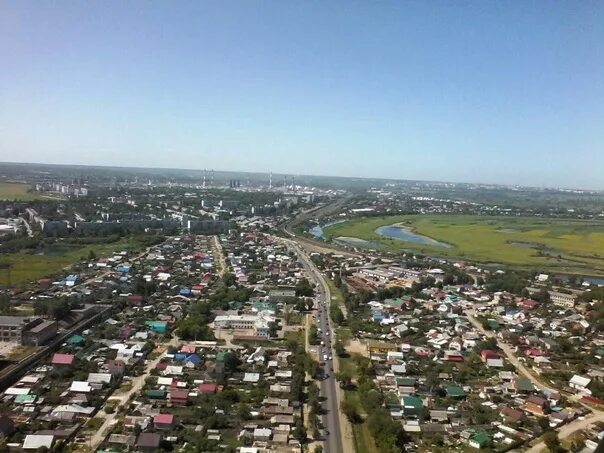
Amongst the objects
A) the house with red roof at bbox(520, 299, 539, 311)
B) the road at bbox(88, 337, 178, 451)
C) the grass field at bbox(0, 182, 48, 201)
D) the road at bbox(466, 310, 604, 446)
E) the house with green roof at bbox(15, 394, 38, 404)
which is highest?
the grass field at bbox(0, 182, 48, 201)

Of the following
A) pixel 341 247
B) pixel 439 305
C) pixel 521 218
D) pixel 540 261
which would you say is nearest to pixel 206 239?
pixel 341 247

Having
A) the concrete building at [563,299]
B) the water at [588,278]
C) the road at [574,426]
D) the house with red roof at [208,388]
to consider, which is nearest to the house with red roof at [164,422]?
the house with red roof at [208,388]

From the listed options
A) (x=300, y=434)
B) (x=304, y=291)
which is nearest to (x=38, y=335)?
(x=300, y=434)

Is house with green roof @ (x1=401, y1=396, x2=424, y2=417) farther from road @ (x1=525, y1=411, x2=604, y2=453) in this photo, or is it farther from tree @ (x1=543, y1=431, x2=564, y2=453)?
tree @ (x1=543, y1=431, x2=564, y2=453)

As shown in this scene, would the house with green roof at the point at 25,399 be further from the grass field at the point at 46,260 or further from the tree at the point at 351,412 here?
the grass field at the point at 46,260

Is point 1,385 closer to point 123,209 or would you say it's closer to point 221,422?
point 221,422

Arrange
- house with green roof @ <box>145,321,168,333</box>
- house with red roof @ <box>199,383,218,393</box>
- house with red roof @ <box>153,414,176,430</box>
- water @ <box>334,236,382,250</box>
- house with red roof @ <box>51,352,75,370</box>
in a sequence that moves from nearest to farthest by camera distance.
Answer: house with red roof @ <box>153,414,176,430</box> < house with red roof @ <box>199,383,218,393</box> < house with red roof @ <box>51,352,75,370</box> < house with green roof @ <box>145,321,168,333</box> < water @ <box>334,236,382,250</box>

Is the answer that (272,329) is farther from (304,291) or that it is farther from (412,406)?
(412,406)

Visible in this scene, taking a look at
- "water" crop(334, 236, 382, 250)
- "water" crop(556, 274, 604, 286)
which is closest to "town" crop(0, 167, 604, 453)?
"water" crop(556, 274, 604, 286)
